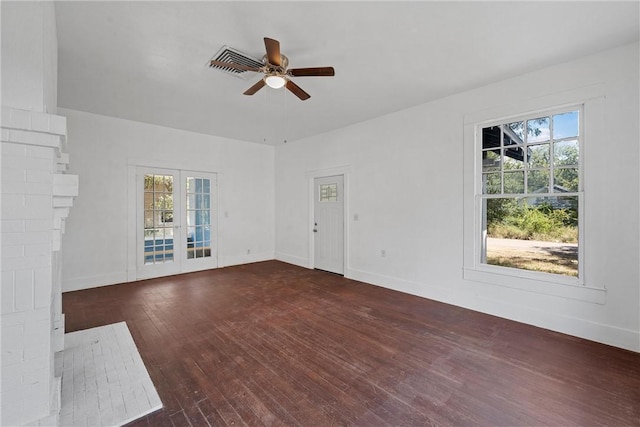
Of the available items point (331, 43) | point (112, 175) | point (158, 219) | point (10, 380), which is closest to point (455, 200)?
point (331, 43)

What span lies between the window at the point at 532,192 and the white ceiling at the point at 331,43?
27.6 inches

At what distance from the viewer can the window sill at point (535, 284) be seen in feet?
9.27

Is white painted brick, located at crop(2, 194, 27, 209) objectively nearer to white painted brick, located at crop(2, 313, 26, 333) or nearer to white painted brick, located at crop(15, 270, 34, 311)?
white painted brick, located at crop(15, 270, 34, 311)

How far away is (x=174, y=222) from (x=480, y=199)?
5361 mm

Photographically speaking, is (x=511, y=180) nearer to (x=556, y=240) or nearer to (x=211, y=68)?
(x=556, y=240)

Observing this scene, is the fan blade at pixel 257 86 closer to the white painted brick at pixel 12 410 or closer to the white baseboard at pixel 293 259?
the white painted brick at pixel 12 410

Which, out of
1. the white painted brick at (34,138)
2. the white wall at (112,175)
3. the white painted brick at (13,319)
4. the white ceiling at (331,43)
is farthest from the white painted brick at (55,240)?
the white wall at (112,175)

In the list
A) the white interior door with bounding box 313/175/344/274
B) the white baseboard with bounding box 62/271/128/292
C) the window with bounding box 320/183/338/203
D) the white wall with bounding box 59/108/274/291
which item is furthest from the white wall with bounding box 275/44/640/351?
the white baseboard with bounding box 62/271/128/292

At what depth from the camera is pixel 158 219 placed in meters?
5.26

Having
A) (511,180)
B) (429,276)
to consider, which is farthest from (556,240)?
(429,276)

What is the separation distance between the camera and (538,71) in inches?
123

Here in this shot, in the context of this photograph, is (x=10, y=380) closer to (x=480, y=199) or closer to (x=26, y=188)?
(x=26, y=188)

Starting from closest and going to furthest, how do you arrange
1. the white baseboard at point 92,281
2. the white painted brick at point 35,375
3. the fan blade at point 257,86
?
the white painted brick at point 35,375 < the fan blade at point 257,86 < the white baseboard at point 92,281

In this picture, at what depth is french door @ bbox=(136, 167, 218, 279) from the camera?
5105 millimetres
